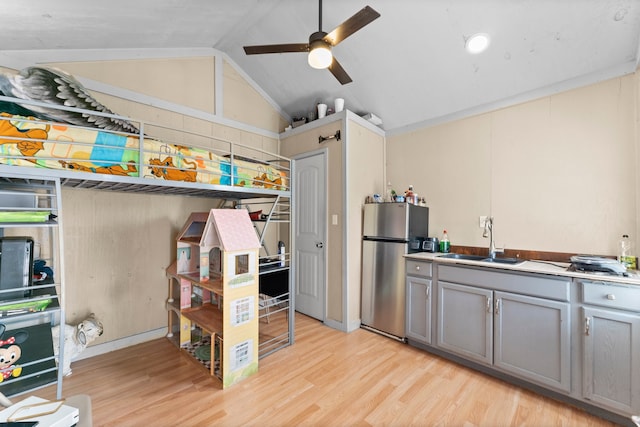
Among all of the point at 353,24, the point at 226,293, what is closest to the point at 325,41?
the point at 353,24

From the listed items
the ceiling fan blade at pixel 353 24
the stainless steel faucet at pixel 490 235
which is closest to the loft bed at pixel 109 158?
the ceiling fan blade at pixel 353 24

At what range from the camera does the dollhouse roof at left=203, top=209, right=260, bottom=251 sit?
2035 millimetres

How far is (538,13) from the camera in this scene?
200 cm

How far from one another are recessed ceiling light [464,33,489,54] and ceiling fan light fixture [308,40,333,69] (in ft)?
4.17

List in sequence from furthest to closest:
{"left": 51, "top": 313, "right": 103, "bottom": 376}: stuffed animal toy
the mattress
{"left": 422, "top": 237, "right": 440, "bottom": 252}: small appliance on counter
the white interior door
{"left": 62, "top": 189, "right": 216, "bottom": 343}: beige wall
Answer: the white interior door → {"left": 422, "top": 237, "right": 440, "bottom": 252}: small appliance on counter → {"left": 62, "top": 189, "right": 216, "bottom": 343}: beige wall → {"left": 51, "top": 313, "right": 103, "bottom": 376}: stuffed animal toy → the mattress

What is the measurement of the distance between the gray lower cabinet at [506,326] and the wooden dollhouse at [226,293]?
167 cm

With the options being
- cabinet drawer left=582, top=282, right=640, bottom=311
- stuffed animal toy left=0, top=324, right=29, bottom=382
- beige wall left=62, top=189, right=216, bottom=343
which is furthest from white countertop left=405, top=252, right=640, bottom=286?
stuffed animal toy left=0, top=324, right=29, bottom=382

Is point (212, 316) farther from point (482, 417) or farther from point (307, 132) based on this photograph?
point (307, 132)

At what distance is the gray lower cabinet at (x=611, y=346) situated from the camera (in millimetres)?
1615

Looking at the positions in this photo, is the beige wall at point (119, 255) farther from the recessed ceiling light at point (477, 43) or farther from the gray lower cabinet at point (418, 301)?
the recessed ceiling light at point (477, 43)

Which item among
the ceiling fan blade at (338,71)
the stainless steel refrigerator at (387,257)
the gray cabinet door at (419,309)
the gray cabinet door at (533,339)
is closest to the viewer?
the gray cabinet door at (533,339)

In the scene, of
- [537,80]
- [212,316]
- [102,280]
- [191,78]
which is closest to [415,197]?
[537,80]

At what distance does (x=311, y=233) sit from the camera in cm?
341

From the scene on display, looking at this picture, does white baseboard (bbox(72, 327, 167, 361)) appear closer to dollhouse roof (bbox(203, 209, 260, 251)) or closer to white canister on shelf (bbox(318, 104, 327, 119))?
dollhouse roof (bbox(203, 209, 260, 251))
